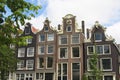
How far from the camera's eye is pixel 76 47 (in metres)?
52.8

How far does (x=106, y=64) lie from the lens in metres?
50.0

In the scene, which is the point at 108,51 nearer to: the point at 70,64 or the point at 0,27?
the point at 70,64

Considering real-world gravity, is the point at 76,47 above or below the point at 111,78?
above

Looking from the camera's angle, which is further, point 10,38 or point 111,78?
point 111,78

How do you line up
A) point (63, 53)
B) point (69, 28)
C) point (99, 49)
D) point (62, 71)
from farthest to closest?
point (69, 28)
point (63, 53)
point (62, 71)
point (99, 49)

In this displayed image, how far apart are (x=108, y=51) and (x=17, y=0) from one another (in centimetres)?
4293

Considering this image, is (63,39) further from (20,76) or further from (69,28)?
(20,76)

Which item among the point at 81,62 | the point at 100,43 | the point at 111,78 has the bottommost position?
the point at 111,78

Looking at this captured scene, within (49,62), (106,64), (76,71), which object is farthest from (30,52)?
(106,64)

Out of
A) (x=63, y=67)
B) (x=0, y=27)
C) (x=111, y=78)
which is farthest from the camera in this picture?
(x=63, y=67)

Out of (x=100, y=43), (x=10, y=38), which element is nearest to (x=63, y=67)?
(x=100, y=43)

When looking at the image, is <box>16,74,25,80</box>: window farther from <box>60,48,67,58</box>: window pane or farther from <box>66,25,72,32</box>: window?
<box>66,25,72,32</box>: window

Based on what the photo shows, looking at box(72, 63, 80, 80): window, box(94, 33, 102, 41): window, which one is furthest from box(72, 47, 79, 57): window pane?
box(94, 33, 102, 41): window

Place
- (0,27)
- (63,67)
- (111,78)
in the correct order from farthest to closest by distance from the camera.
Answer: (63,67), (111,78), (0,27)
